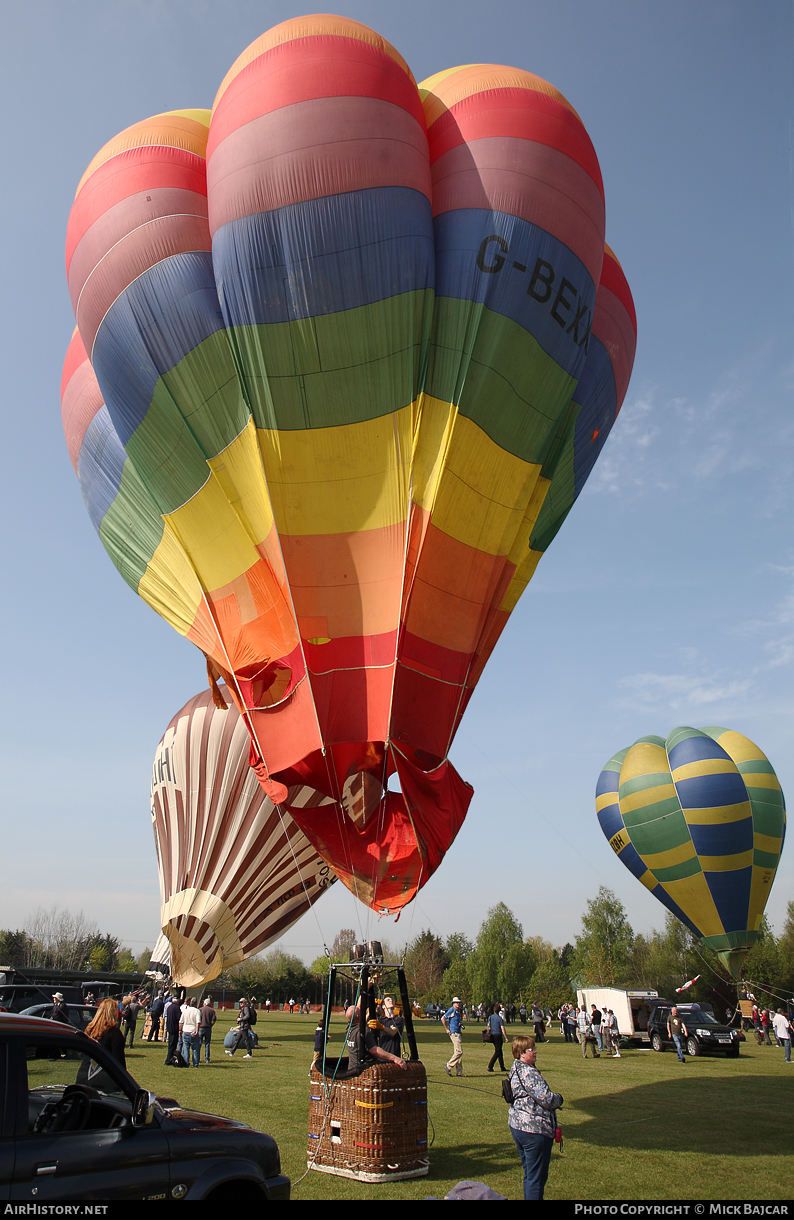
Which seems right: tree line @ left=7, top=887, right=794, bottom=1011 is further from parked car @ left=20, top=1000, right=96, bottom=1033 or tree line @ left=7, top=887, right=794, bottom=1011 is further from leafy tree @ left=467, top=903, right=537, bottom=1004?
parked car @ left=20, top=1000, right=96, bottom=1033

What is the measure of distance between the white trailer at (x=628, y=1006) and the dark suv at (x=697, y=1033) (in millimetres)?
1710

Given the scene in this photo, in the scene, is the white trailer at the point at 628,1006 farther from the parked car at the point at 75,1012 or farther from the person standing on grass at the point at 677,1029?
the parked car at the point at 75,1012

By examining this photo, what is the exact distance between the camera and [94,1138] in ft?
13.4

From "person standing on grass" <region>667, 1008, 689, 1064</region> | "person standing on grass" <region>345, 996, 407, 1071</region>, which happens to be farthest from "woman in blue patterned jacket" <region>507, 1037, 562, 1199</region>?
"person standing on grass" <region>667, 1008, 689, 1064</region>

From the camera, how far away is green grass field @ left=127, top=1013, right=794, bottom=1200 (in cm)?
702

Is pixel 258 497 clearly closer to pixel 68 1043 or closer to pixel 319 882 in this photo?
pixel 68 1043

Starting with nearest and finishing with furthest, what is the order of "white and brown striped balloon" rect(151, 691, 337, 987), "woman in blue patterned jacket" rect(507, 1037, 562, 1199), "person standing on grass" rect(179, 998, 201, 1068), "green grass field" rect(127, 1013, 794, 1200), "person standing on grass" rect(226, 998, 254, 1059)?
"woman in blue patterned jacket" rect(507, 1037, 562, 1199) → "green grass field" rect(127, 1013, 794, 1200) → "person standing on grass" rect(179, 998, 201, 1068) → "person standing on grass" rect(226, 998, 254, 1059) → "white and brown striped balloon" rect(151, 691, 337, 987)

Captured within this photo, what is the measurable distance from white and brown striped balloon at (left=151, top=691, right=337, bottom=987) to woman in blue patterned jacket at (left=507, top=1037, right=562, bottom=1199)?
14.3 m

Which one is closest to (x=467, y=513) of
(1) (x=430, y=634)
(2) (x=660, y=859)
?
(1) (x=430, y=634)

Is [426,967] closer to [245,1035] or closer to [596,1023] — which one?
[596,1023]

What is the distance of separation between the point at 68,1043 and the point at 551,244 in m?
9.81

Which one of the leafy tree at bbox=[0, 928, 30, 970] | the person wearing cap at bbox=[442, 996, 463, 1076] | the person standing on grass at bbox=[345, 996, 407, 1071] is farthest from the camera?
the leafy tree at bbox=[0, 928, 30, 970]

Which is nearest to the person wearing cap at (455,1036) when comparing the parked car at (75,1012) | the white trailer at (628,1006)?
the parked car at (75,1012)

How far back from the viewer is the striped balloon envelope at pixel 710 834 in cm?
2642
